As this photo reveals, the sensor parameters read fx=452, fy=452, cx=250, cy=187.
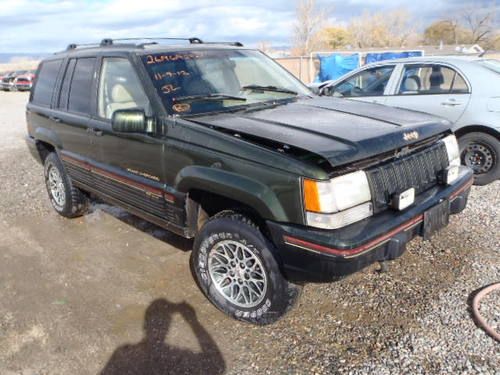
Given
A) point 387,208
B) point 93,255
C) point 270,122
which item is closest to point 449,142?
point 387,208

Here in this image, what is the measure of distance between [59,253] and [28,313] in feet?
3.65

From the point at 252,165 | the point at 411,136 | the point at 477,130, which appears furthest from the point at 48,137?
the point at 477,130

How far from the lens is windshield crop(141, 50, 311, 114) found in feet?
11.4

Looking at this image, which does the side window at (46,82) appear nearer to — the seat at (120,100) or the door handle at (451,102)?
the seat at (120,100)

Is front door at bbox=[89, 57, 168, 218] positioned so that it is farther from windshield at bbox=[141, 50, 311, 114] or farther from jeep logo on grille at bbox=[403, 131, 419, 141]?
jeep logo on grille at bbox=[403, 131, 419, 141]

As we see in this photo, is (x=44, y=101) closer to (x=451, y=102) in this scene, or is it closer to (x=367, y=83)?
(x=367, y=83)

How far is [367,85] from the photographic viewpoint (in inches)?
263

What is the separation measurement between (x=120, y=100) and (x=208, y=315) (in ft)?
6.60

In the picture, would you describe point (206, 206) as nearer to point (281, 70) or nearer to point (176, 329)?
point (176, 329)

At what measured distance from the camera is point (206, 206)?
3.42m

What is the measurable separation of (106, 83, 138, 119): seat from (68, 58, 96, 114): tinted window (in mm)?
333

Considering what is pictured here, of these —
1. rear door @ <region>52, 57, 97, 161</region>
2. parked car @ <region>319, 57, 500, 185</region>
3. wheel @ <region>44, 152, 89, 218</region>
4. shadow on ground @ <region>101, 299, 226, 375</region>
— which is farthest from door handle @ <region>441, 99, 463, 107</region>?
wheel @ <region>44, 152, 89, 218</region>

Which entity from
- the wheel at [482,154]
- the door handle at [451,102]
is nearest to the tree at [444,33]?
the door handle at [451,102]

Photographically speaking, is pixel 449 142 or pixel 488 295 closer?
pixel 488 295
